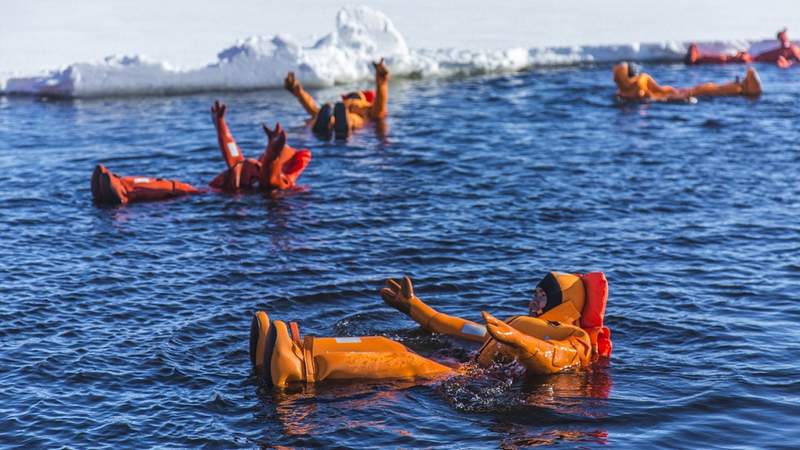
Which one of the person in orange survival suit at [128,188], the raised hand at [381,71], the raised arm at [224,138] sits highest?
the raised hand at [381,71]

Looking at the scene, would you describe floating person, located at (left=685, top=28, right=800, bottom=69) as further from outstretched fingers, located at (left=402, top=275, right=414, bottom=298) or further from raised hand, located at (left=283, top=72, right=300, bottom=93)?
outstretched fingers, located at (left=402, top=275, right=414, bottom=298)

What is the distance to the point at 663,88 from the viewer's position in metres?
23.7

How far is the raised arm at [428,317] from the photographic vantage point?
33.6 ft

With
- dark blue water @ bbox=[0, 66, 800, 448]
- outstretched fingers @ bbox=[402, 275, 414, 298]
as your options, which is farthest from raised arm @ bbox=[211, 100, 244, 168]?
outstretched fingers @ bbox=[402, 275, 414, 298]

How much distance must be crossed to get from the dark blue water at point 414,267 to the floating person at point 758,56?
5.13 m

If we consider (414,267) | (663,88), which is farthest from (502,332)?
(663,88)

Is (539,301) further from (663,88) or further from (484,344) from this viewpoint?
(663,88)

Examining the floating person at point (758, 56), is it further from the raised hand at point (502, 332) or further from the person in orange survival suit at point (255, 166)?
the raised hand at point (502, 332)

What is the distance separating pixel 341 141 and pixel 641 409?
39.5 feet

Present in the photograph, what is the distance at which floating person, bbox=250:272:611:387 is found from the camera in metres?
9.02

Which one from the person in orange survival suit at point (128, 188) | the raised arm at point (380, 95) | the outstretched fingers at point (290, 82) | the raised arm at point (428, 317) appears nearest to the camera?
the raised arm at point (428, 317)

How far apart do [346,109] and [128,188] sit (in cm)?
555

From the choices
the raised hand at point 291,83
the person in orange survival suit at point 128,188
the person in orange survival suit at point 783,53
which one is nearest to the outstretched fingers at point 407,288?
the person in orange survival suit at point 128,188

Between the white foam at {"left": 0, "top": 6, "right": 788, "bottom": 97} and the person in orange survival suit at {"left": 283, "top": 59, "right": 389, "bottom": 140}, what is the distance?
10.6 feet
